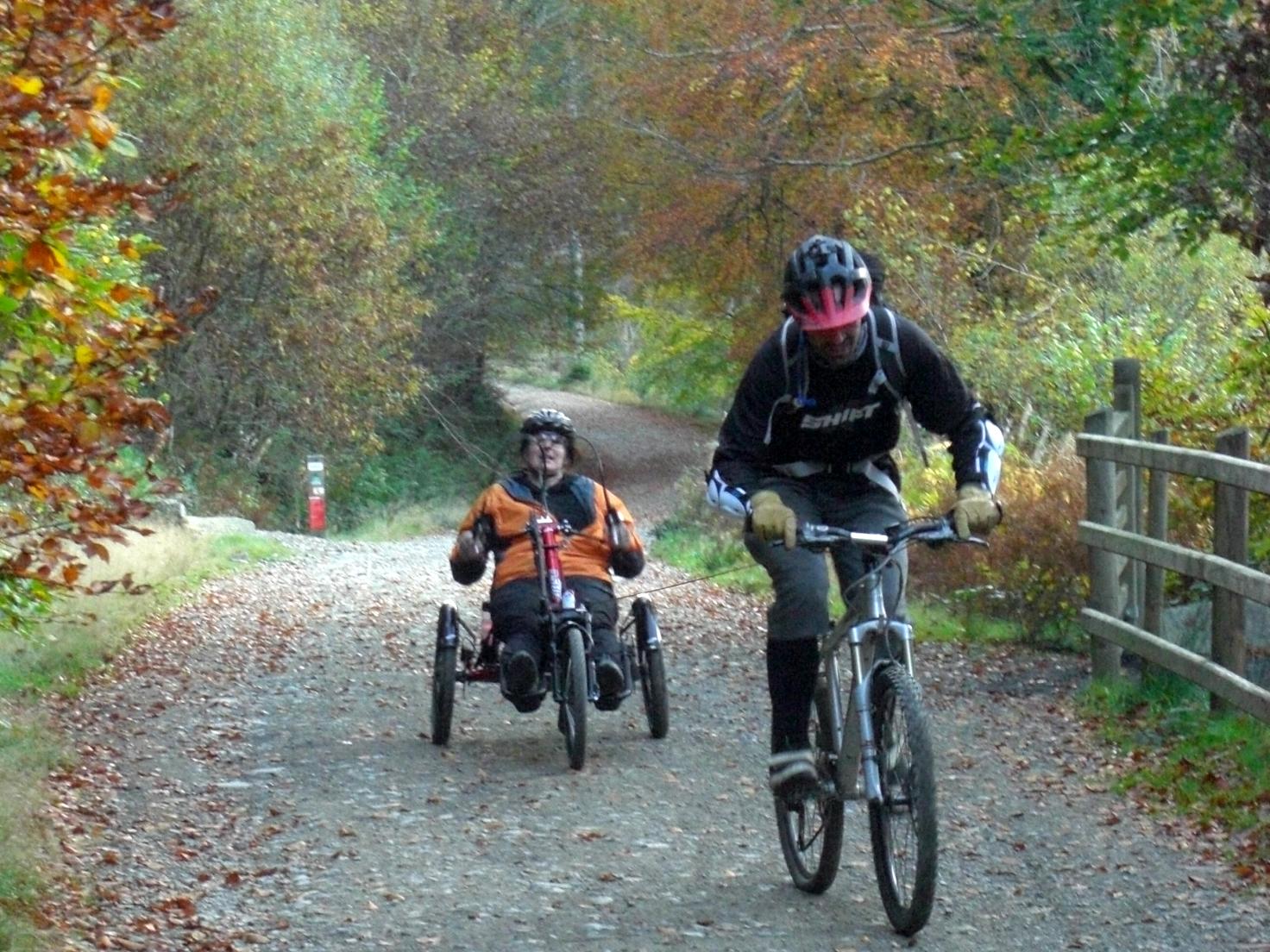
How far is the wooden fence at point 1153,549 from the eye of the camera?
7906 millimetres

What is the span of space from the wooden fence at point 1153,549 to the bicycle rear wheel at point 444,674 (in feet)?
10.6

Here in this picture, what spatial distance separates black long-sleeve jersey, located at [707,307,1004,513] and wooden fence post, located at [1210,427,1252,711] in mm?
2470

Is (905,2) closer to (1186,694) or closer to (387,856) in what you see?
(1186,694)

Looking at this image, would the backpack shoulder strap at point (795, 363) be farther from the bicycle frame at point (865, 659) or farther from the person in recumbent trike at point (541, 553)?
the person in recumbent trike at point (541, 553)

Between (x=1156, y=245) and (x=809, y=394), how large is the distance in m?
12.8

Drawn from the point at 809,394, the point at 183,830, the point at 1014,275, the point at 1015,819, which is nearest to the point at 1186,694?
the point at 1015,819

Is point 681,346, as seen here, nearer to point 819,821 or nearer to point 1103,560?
point 1103,560

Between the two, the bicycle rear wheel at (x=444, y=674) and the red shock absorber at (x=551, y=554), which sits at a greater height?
the red shock absorber at (x=551, y=554)

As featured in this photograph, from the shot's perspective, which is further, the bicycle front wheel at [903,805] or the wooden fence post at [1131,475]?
the wooden fence post at [1131,475]

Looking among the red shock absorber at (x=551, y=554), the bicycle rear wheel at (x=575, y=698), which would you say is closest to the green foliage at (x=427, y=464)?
the red shock absorber at (x=551, y=554)

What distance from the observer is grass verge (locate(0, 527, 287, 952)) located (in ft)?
20.4

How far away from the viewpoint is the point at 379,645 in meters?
13.6

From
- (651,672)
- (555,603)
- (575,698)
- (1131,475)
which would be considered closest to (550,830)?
(575,698)

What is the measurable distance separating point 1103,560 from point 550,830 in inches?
144
